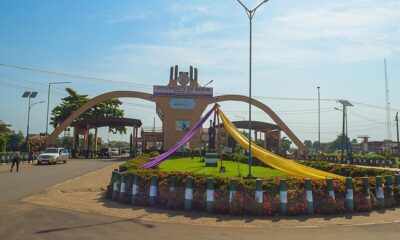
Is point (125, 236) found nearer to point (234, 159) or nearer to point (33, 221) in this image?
point (33, 221)

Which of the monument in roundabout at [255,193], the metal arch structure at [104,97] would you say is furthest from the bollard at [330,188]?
the metal arch structure at [104,97]

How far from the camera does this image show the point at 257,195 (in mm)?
12125

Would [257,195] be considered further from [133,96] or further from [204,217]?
[133,96]

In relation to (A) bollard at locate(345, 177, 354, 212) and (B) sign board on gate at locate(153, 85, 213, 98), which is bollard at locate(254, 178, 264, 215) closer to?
(A) bollard at locate(345, 177, 354, 212)

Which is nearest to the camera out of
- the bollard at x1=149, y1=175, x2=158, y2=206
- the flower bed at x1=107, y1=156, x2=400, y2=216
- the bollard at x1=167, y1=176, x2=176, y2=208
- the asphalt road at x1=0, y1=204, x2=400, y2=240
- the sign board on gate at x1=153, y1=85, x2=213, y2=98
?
the asphalt road at x1=0, y1=204, x2=400, y2=240

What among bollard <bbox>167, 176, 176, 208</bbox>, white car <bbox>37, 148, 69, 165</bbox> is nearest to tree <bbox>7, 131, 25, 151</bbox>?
white car <bbox>37, 148, 69, 165</bbox>

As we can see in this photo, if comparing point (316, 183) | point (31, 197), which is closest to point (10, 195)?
point (31, 197)

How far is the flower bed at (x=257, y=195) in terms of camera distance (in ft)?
39.7

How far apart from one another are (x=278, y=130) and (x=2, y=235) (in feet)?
203

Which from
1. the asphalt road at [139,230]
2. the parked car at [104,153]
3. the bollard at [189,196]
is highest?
the parked car at [104,153]

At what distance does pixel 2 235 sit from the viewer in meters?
8.87

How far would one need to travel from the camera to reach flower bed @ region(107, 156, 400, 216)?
12.1 meters

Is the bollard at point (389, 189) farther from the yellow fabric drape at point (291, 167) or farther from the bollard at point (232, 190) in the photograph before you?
the bollard at point (232, 190)

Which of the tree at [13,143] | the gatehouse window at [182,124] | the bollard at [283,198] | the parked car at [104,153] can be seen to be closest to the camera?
the bollard at [283,198]
